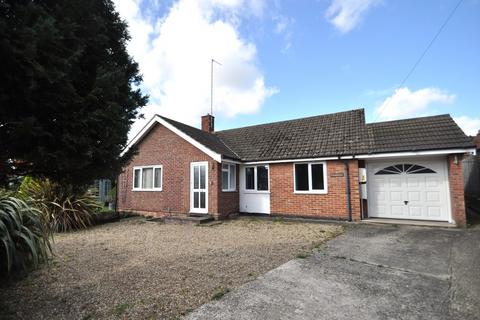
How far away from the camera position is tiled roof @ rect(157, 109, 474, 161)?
9789mm

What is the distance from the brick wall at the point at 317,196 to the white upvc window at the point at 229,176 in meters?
1.99

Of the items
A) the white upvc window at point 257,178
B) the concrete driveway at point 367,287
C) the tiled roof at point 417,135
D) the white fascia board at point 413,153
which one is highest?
the tiled roof at point 417,135

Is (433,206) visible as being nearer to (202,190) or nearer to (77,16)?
(202,190)

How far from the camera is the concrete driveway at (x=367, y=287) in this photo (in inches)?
Result: 128

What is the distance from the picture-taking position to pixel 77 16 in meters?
2.95

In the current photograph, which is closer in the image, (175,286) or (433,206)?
(175,286)

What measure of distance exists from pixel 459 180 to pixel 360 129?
4234 millimetres

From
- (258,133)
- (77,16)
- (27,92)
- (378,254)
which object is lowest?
(378,254)

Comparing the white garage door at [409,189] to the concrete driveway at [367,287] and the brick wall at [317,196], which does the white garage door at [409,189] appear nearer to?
the brick wall at [317,196]

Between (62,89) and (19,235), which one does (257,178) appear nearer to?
(19,235)

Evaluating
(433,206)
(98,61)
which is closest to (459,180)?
(433,206)

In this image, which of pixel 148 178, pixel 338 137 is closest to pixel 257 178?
pixel 338 137

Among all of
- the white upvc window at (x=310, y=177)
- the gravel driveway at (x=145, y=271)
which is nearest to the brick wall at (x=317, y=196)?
the white upvc window at (x=310, y=177)

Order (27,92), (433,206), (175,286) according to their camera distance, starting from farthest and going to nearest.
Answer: (433,206) < (175,286) < (27,92)
